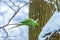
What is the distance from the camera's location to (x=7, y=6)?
174 cm

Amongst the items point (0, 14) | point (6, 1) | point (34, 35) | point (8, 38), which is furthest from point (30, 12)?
point (0, 14)

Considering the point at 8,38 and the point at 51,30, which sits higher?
the point at 51,30

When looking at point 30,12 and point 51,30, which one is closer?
point 51,30

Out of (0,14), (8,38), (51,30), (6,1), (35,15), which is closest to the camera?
(51,30)

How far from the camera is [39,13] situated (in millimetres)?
1345

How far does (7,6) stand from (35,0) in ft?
1.41

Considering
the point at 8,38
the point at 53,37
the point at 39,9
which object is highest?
the point at 39,9

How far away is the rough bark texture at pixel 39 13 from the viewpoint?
1329 millimetres

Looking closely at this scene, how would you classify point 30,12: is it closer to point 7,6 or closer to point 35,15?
point 35,15

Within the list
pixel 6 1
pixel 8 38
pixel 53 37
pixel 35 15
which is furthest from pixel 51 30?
pixel 6 1

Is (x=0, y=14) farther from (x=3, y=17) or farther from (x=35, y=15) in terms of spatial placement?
(x=35, y=15)

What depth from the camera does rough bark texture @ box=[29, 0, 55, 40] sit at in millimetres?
1329

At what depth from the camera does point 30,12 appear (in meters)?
1.34

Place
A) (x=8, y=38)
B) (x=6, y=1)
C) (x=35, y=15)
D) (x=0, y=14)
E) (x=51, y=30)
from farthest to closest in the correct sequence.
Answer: (x=0, y=14) → (x=6, y=1) → (x=8, y=38) → (x=35, y=15) → (x=51, y=30)
